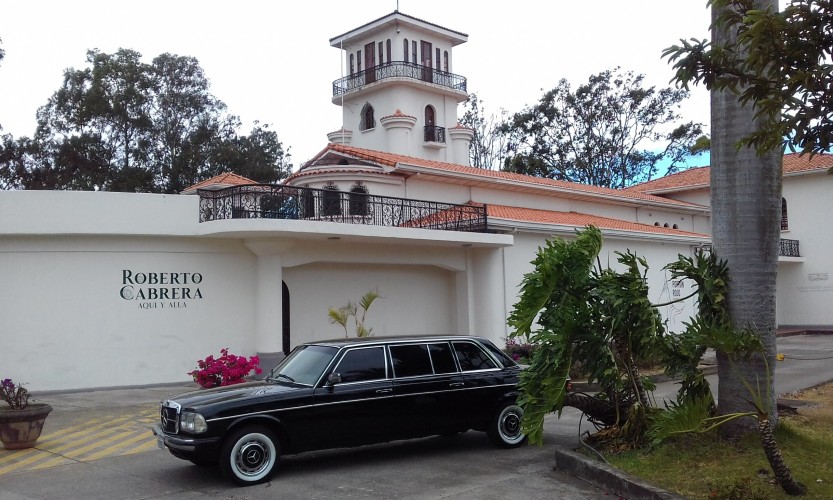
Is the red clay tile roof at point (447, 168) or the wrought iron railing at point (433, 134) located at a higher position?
the wrought iron railing at point (433, 134)

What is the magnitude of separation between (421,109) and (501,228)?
14976mm

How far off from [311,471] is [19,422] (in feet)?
15.4

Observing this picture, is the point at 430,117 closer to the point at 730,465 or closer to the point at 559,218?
the point at 559,218

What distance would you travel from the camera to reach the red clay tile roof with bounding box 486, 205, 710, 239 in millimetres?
24878

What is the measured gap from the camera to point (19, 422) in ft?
35.4

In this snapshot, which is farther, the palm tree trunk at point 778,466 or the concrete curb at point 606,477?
the concrete curb at point 606,477

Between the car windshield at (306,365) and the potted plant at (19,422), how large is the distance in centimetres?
383

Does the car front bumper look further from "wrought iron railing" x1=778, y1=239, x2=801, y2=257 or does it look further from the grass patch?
"wrought iron railing" x1=778, y1=239, x2=801, y2=257

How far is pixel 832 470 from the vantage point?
7684 millimetres

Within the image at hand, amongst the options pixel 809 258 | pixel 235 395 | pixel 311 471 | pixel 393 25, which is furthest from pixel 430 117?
pixel 235 395

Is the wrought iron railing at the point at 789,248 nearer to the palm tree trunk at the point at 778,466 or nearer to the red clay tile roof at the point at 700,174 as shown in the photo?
the red clay tile roof at the point at 700,174

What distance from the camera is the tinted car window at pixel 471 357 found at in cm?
1022

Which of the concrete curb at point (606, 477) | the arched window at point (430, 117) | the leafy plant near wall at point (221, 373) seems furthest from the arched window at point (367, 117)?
the concrete curb at point (606, 477)

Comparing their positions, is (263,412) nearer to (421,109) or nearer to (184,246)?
(184,246)
